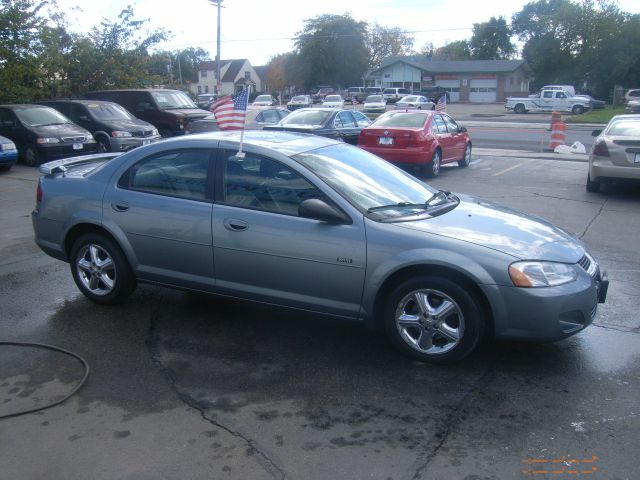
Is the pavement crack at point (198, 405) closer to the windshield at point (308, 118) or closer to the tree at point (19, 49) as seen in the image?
the windshield at point (308, 118)

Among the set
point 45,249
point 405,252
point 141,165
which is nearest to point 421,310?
point 405,252

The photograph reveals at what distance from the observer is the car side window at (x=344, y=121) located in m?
16.0

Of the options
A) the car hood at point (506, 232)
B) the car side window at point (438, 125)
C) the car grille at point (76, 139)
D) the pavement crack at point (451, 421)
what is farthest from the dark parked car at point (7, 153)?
the pavement crack at point (451, 421)

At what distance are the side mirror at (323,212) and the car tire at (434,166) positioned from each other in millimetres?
9333

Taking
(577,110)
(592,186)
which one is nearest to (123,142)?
(592,186)

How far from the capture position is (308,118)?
15.7 meters

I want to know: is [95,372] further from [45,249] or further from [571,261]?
[571,261]

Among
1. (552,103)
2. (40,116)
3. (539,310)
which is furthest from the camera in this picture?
(552,103)

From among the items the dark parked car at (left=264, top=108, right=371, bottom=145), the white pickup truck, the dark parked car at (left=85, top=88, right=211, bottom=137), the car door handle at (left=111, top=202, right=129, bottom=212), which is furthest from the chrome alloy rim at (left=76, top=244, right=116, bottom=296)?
the white pickup truck

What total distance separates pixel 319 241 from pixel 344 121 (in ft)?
40.1

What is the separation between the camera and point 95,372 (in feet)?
14.3

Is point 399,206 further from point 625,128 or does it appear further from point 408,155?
point 408,155

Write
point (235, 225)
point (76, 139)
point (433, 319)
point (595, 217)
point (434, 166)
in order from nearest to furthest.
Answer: point (433, 319) < point (235, 225) < point (595, 217) < point (434, 166) < point (76, 139)

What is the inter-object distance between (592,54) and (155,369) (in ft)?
225
